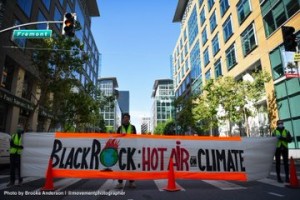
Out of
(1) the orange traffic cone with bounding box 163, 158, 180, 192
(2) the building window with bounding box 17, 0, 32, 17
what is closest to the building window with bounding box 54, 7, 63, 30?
(2) the building window with bounding box 17, 0, 32, 17

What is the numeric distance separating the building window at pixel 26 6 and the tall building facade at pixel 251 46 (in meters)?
21.6

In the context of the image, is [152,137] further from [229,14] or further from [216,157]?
[229,14]

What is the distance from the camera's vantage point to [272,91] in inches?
894

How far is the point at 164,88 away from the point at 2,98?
115629 mm

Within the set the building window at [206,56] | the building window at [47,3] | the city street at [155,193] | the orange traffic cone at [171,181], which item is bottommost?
the city street at [155,193]

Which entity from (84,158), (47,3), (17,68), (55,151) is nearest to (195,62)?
(47,3)

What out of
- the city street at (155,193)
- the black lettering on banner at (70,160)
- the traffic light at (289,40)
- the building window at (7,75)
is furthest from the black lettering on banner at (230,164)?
the building window at (7,75)

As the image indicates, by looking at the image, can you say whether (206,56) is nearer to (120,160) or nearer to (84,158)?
(120,160)

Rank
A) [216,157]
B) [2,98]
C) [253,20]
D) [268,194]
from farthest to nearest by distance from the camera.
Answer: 1. [253,20]
2. [2,98]
3. [216,157]
4. [268,194]

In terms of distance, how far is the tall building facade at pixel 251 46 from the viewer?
66.8 ft

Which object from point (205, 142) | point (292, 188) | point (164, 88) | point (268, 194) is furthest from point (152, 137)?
point (164, 88)

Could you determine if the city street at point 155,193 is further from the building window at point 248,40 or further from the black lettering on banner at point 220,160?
the building window at point 248,40

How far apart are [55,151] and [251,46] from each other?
2384cm

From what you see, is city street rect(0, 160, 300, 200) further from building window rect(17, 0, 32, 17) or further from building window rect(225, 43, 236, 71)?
building window rect(225, 43, 236, 71)
